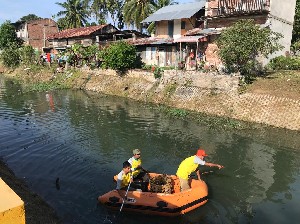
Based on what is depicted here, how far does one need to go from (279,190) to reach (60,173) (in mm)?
10149

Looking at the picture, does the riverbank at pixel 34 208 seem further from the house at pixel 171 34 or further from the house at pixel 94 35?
the house at pixel 94 35

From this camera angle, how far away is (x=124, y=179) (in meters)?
11.9

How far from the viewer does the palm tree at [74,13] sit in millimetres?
64812

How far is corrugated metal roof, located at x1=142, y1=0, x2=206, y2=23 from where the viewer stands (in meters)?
38.2

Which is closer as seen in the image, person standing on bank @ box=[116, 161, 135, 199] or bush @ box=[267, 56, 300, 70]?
person standing on bank @ box=[116, 161, 135, 199]

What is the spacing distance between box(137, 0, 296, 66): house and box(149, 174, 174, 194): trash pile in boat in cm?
1883

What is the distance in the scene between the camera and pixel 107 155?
56.1 ft

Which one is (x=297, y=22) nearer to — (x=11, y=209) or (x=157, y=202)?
(x=157, y=202)

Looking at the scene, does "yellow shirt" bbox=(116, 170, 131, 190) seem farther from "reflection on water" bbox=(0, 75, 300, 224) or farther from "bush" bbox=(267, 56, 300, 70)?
"bush" bbox=(267, 56, 300, 70)

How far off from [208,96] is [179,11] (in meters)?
17.3

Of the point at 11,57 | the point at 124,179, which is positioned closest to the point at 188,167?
the point at 124,179

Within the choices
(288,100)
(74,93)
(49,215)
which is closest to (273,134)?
(288,100)

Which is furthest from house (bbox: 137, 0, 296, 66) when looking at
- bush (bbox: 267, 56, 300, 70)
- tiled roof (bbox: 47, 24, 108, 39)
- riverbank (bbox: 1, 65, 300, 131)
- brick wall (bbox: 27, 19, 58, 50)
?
brick wall (bbox: 27, 19, 58, 50)

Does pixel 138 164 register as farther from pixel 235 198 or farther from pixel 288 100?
pixel 288 100
